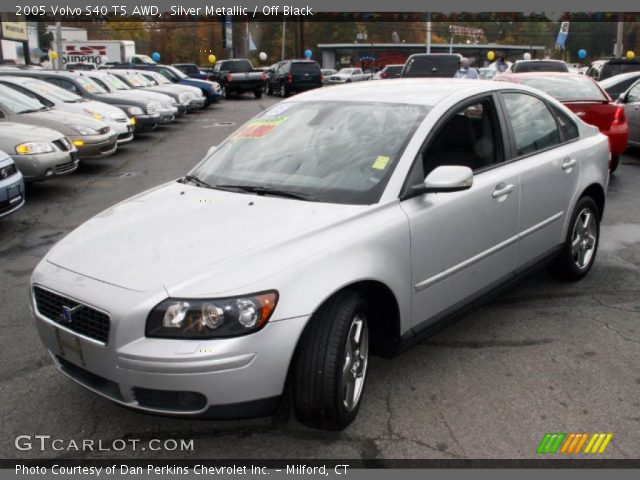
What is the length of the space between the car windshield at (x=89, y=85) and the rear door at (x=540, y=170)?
1280cm

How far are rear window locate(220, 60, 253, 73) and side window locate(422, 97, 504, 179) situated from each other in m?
29.1

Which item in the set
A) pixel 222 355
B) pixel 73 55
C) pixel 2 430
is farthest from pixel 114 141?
pixel 73 55

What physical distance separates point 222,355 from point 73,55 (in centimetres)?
4887

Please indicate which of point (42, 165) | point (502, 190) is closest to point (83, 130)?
point (42, 165)

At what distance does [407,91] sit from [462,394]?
1.88 m

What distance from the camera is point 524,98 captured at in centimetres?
459

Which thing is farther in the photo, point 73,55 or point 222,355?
point 73,55

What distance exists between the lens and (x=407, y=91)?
162 inches

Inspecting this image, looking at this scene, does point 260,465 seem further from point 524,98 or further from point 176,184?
point 524,98

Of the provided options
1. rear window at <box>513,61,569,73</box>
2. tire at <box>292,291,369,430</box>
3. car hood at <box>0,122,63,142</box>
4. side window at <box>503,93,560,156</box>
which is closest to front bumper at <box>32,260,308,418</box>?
tire at <box>292,291,369,430</box>

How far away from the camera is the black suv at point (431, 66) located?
738 inches

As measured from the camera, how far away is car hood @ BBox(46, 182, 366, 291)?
2.82 m

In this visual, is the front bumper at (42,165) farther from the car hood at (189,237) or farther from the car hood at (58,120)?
the car hood at (189,237)

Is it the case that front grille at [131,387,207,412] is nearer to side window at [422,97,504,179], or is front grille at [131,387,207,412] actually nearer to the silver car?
side window at [422,97,504,179]
